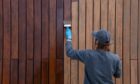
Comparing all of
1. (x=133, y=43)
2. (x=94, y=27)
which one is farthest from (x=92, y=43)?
(x=133, y=43)

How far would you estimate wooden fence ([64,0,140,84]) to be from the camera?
15.0ft

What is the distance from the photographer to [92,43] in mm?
4660

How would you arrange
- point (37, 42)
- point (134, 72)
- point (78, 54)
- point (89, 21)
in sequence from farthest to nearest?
point (37, 42) → point (89, 21) → point (134, 72) → point (78, 54)

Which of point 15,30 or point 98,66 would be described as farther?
point 15,30

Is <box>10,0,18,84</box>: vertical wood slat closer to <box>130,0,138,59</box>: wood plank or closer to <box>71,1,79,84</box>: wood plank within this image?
<box>71,1,79,84</box>: wood plank

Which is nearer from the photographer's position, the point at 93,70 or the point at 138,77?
the point at 93,70

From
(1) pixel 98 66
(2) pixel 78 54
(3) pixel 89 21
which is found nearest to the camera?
(1) pixel 98 66

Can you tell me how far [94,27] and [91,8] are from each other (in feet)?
0.89

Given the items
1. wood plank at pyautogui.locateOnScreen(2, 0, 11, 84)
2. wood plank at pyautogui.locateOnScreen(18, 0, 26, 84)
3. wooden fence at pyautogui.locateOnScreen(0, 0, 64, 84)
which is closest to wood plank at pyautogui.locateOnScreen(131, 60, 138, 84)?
wooden fence at pyautogui.locateOnScreen(0, 0, 64, 84)

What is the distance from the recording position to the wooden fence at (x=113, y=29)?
180 inches

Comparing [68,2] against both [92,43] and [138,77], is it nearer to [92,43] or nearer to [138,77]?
[92,43]

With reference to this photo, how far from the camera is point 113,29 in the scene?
181 inches

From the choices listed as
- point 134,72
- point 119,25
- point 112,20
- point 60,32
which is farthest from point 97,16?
point 134,72

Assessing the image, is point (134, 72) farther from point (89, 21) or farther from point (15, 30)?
point (15, 30)
